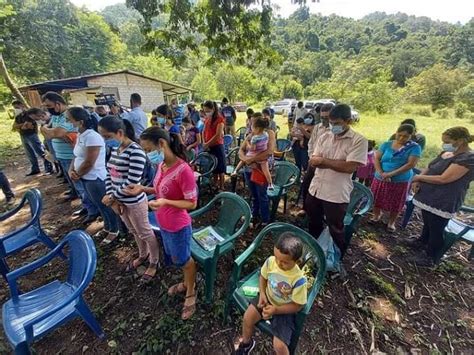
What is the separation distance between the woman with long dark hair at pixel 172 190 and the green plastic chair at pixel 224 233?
0.17 m

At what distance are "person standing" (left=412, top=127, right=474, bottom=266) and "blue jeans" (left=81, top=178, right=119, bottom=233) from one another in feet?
13.2

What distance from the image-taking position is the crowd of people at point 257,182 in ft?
6.23

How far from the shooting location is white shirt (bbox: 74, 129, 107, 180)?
2.97 metres

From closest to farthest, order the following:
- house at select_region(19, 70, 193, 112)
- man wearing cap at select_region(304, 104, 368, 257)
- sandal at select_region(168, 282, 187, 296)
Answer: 1. man wearing cap at select_region(304, 104, 368, 257)
2. sandal at select_region(168, 282, 187, 296)
3. house at select_region(19, 70, 193, 112)

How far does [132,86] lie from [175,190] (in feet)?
76.2

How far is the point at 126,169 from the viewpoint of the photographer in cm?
240

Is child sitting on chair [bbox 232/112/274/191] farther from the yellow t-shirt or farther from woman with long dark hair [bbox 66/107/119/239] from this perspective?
woman with long dark hair [bbox 66/107/119/239]

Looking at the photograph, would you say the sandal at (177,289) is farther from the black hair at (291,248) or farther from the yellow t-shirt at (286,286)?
the black hair at (291,248)

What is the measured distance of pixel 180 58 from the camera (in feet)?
19.8

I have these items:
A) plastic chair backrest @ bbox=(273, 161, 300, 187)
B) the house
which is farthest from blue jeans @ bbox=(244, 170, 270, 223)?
the house

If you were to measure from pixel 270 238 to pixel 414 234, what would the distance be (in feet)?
7.81

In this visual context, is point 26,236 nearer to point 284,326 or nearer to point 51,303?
point 51,303

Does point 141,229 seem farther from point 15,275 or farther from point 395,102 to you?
point 395,102

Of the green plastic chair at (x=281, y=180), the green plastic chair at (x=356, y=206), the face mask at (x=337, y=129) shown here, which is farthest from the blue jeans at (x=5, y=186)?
the green plastic chair at (x=356, y=206)
